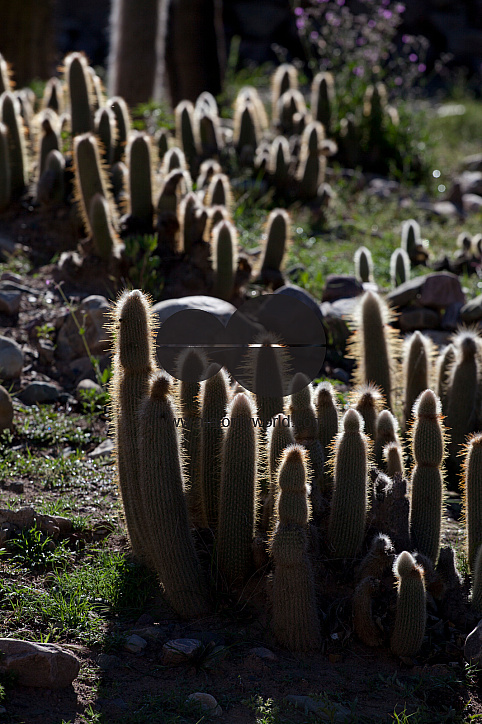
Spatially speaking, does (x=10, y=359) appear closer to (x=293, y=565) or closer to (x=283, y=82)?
(x=293, y=565)

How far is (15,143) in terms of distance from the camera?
21.8 ft

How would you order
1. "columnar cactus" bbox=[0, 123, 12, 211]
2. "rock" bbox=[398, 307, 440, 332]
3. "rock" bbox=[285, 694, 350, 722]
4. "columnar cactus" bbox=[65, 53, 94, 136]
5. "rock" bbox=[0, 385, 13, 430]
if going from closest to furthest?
"rock" bbox=[285, 694, 350, 722]
"rock" bbox=[0, 385, 13, 430]
"rock" bbox=[398, 307, 440, 332]
"columnar cactus" bbox=[0, 123, 12, 211]
"columnar cactus" bbox=[65, 53, 94, 136]

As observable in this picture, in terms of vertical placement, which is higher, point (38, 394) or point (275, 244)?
point (275, 244)

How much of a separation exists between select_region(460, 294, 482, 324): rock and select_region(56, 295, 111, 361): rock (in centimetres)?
259

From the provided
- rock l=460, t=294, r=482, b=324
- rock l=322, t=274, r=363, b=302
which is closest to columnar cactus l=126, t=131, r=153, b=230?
rock l=322, t=274, r=363, b=302

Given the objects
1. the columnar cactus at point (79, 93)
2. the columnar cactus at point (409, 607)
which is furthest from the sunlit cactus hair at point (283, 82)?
the columnar cactus at point (409, 607)

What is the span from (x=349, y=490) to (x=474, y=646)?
747 millimetres

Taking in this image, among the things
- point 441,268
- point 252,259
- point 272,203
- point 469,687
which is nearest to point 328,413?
point 469,687

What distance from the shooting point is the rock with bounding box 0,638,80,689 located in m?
2.76

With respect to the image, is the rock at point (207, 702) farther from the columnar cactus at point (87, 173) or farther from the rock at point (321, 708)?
the columnar cactus at point (87, 173)

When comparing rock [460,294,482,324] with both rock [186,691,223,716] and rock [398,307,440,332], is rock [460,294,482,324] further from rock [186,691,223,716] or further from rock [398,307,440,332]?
rock [186,691,223,716]

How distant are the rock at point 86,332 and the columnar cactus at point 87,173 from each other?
31.9 inches

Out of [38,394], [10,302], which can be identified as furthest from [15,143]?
[38,394]

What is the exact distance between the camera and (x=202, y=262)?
19.4 feet
